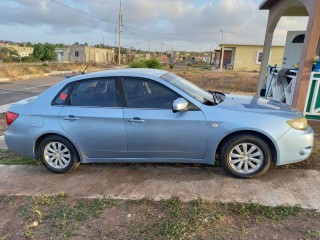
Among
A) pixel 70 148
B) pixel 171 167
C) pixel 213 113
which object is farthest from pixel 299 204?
pixel 70 148

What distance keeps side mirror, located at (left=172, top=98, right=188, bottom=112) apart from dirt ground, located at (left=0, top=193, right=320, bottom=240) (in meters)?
1.17

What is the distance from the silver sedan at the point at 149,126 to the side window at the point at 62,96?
16 mm

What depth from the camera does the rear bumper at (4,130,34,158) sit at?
386cm

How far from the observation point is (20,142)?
154 inches

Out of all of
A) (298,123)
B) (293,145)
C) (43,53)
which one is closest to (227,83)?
(298,123)

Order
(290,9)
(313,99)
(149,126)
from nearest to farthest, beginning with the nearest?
(149,126)
(313,99)
(290,9)

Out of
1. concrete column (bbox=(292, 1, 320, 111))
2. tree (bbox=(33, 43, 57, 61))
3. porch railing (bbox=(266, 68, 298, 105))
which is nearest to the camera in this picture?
concrete column (bbox=(292, 1, 320, 111))

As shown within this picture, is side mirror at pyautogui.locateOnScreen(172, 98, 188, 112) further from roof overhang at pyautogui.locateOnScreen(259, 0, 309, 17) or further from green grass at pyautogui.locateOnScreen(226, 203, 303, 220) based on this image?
roof overhang at pyautogui.locateOnScreen(259, 0, 309, 17)

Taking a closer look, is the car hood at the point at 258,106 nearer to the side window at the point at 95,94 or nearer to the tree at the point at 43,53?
the side window at the point at 95,94

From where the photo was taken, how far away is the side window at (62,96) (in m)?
3.79

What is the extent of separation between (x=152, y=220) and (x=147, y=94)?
170cm

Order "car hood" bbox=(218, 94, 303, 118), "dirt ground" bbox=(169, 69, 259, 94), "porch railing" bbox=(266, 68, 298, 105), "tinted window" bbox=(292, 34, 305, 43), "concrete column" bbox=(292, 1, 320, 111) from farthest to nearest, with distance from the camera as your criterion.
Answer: "dirt ground" bbox=(169, 69, 259, 94), "tinted window" bbox=(292, 34, 305, 43), "porch railing" bbox=(266, 68, 298, 105), "concrete column" bbox=(292, 1, 320, 111), "car hood" bbox=(218, 94, 303, 118)

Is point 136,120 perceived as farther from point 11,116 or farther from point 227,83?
point 227,83

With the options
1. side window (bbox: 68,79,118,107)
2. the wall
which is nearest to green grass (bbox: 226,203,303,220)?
side window (bbox: 68,79,118,107)
